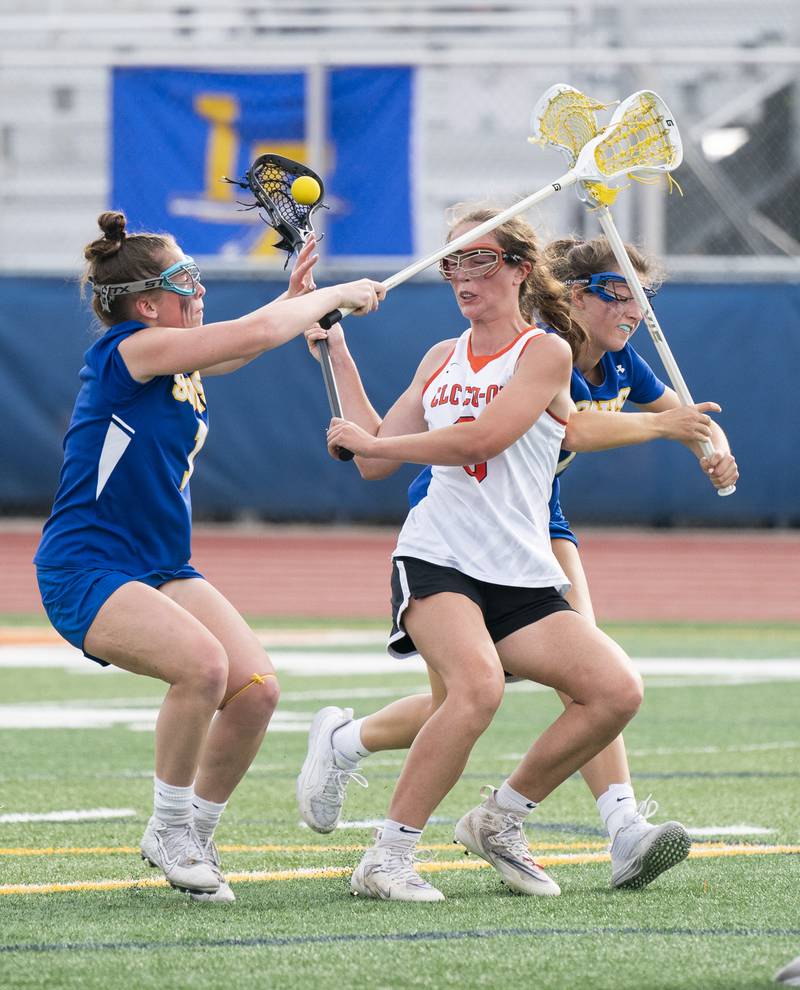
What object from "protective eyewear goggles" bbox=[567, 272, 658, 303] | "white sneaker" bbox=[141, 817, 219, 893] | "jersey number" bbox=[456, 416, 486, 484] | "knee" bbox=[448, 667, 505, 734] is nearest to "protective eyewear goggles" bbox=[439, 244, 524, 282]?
"jersey number" bbox=[456, 416, 486, 484]

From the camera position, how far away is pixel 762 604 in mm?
15352

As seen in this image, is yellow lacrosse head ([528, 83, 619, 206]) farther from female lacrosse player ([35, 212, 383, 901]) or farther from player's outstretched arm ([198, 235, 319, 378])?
female lacrosse player ([35, 212, 383, 901])

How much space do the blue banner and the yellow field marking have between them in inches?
485

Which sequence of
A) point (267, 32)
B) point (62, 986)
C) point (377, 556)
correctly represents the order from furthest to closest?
point (267, 32), point (377, 556), point (62, 986)

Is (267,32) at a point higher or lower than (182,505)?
higher

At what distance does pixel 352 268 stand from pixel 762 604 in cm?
515

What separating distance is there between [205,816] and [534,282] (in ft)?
5.69

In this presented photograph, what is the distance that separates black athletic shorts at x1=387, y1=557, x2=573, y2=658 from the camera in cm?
483

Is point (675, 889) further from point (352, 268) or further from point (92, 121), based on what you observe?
point (92, 121)

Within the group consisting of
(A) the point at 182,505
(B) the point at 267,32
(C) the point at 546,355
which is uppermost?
(B) the point at 267,32

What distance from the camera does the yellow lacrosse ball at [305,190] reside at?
5.54 m

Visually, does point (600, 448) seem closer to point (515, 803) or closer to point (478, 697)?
point (478, 697)

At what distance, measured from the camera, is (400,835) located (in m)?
4.76

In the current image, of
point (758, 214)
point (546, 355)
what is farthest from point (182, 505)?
point (758, 214)
